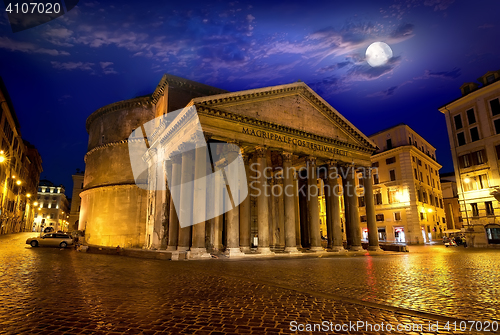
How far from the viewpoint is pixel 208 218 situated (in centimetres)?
2377

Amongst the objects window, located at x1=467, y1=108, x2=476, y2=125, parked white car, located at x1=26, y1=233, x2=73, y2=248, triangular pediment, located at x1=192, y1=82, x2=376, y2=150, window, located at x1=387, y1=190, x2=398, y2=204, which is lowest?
parked white car, located at x1=26, y1=233, x2=73, y2=248

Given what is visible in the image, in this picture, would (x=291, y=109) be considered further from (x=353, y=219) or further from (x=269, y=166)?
(x=353, y=219)

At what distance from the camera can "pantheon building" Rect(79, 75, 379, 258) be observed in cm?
2008

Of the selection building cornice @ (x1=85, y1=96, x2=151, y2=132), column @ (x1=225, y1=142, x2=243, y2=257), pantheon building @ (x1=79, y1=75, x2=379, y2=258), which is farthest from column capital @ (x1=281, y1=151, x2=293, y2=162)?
building cornice @ (x1=85, y1=96, x2=151, y2=132)

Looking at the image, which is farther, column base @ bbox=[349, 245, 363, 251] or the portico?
column base @ bbox=[349, 245, 363, 251]

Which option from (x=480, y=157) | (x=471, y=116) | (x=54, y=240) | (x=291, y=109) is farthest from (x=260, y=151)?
(x=471, y=116)

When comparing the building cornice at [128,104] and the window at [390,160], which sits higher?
the building cornice at [128,104]

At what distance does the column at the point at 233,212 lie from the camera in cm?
1898

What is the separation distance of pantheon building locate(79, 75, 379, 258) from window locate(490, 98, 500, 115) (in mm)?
15320

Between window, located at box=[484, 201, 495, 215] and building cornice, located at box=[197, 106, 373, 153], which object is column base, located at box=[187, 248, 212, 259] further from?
window, located at box=[484, 201, 495, 215]

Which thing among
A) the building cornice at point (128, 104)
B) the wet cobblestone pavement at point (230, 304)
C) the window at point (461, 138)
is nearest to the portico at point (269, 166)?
the building cornice at point (128, 104)

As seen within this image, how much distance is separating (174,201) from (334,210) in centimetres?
1289

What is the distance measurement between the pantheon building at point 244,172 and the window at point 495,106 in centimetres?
1532

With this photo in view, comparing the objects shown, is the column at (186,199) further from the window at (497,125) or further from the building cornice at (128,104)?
the window at (497,125)
